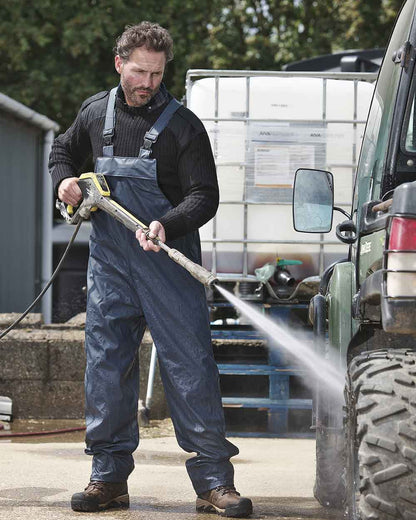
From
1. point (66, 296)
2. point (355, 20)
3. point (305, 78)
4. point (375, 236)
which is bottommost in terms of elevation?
point (66, 296)

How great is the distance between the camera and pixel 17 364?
8727mm

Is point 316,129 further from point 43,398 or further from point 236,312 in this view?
point 43,398

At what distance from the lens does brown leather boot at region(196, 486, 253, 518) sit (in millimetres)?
5250

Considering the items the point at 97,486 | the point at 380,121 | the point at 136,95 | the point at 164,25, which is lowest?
the point at 97,486

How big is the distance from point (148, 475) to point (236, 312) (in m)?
2.91

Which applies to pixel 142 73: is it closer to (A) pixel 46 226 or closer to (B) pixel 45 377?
(B) pixel 45 377

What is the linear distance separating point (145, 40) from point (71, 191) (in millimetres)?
738

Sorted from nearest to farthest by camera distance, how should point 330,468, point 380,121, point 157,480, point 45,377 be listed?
point 380,121
point 330,468
point 157,480
point 45,377

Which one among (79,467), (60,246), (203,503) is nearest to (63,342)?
(79,467)

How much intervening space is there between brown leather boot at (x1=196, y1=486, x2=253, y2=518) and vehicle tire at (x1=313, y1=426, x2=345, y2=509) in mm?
412

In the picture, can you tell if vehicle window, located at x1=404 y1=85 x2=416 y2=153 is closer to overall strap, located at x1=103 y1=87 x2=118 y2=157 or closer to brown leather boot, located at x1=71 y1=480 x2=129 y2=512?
overall strap, located at x1=103 y1=87 x2=118 y2=157

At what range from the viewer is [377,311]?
13.4 ft

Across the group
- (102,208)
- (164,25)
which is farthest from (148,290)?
(164,25)

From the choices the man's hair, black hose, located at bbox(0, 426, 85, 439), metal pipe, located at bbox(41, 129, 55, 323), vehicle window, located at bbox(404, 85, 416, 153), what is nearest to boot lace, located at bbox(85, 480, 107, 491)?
the man's hair
